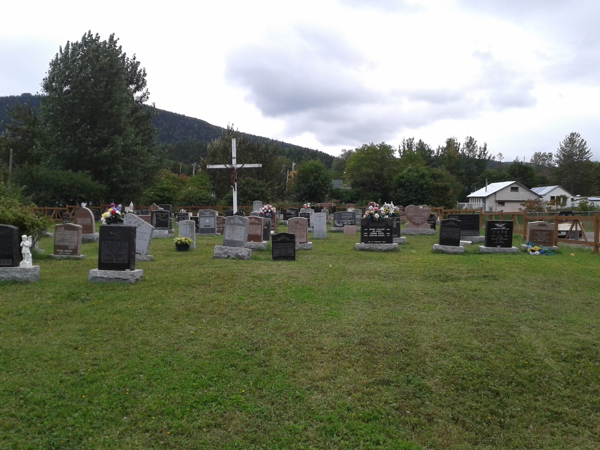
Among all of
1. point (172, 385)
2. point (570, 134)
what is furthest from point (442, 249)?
point (570, 134)

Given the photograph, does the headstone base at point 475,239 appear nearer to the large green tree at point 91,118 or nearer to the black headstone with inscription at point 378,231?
the black headstone with inscription at point 378,231

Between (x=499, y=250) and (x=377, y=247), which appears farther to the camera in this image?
(x=377, y=247)

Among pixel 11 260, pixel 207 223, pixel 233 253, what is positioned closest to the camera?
pixel 11 260

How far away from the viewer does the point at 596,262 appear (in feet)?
42.6

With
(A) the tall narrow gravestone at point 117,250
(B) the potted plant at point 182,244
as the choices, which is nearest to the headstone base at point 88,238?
(B) the potted plant at point 182,244

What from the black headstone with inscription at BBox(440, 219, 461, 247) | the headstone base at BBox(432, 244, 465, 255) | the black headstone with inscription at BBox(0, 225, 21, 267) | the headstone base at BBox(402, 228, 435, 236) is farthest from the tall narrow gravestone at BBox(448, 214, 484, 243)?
the black headstone with inscription at BBox(0, 225, 21, 267)

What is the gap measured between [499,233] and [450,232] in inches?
65.2

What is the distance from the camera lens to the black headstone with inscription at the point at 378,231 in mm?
16156

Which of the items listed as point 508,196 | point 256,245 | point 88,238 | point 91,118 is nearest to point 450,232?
point 256,245

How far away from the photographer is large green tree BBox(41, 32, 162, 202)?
3183cm

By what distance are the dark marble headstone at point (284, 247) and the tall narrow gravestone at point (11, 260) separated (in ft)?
20.3

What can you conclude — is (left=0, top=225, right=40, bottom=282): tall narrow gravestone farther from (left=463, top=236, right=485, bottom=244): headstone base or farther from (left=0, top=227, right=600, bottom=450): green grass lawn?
(left=463, top=236, right=485, bottom=244): headstone base

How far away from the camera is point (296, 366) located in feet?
17.6

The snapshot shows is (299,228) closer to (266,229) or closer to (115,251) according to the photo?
→ (266,229)
